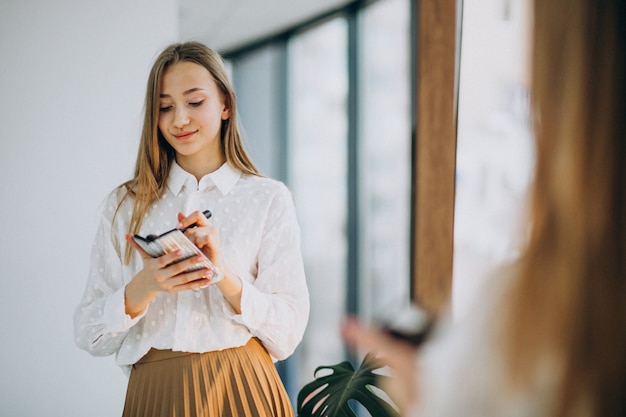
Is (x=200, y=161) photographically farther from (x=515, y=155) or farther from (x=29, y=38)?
(x=29, y=38)

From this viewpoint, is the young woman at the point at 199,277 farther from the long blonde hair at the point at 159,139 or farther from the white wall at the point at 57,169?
the white wall at the point at 57,169

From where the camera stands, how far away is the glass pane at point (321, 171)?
359cm

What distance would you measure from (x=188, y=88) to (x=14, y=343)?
107cm

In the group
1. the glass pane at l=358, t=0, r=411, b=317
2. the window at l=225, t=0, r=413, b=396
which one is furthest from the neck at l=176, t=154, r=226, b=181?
the glass pane at l=358, t=0, r=411, b=317

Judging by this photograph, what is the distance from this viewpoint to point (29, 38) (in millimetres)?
1863

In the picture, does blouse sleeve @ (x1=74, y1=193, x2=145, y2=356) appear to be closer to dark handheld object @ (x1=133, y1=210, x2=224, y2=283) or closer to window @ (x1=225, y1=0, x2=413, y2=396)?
dark handheld object @ (x1=133, y1=210, x2=224, y2=283)

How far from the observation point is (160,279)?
101 centimetres

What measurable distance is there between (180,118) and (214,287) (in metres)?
0.30

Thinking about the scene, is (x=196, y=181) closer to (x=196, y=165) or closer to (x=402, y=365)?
(x=196, y=165)

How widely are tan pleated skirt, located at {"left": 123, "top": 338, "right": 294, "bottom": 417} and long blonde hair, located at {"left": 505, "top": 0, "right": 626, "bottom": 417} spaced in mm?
606

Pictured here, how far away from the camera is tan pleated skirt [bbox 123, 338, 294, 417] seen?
109cm

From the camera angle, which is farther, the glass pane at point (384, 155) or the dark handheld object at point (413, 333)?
the glass pane at point (384, 155)

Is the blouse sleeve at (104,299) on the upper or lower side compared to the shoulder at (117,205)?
lower

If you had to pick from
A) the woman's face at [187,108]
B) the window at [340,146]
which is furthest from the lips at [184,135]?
the window at [340,146]
